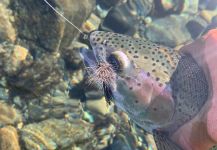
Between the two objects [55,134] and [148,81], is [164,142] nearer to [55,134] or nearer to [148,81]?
[148,81]

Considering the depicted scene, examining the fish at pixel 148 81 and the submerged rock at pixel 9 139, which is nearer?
the fish at pixel 148 81

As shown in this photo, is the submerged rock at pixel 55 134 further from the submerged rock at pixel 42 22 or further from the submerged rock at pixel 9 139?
the submerged rock at pixel 42 22

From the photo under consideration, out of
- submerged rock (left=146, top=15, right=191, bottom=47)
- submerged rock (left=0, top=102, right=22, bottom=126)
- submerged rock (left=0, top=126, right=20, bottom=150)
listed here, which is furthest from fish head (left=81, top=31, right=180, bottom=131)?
submerged rock (left=146, top=15, right=191, bottom=47)

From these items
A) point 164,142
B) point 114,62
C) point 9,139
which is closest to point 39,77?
point 9,139

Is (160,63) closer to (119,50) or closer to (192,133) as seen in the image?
(119,50)

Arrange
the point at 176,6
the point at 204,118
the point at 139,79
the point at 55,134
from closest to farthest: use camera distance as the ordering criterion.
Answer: the point at 204,118, the point at 139,79, the point at 55,134, the point at 176,6

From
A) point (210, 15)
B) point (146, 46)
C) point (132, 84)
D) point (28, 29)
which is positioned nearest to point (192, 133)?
point (132, 84)

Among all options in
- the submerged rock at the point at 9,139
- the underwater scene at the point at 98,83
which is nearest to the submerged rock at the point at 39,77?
the underwater scene at the point at 98,83
